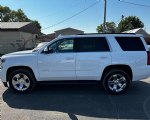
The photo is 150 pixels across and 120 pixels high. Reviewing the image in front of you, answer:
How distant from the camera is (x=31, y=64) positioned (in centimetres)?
782

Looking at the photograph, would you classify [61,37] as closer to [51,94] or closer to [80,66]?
[80,66]

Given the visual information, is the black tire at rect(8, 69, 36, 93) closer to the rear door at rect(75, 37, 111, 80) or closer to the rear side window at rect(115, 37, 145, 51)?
the rear door at rect(75, 37, 111, 80)

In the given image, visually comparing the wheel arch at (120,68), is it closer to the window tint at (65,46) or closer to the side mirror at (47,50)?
the window tint at (65,46)

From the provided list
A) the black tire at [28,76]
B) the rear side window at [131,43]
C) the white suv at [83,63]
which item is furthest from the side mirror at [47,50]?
the rear side window at [131,43]

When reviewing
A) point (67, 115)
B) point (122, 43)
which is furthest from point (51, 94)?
point (122, 43)

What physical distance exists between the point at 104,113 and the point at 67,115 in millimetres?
893

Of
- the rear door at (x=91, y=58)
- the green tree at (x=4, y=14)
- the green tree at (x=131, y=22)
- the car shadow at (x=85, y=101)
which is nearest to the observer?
the car shadow at (x=85, y=101)

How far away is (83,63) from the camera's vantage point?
306 inches

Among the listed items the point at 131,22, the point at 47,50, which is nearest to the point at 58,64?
Answer: the point at 47,50

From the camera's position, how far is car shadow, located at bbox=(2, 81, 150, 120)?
6.14 metres

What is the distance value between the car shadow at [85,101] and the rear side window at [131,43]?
143 cm

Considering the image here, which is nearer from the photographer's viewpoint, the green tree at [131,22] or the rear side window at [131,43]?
the rear side window at [131,43]

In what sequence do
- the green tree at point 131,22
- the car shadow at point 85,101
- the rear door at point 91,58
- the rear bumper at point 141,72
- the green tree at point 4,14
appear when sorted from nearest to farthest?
the car shadow at point 85,101 < the rear door at point 91,58 < the rear bumper at point 141,72 < the green tree at point 4,14 < the green tree at point 131,22

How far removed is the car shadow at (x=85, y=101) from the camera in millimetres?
6141
